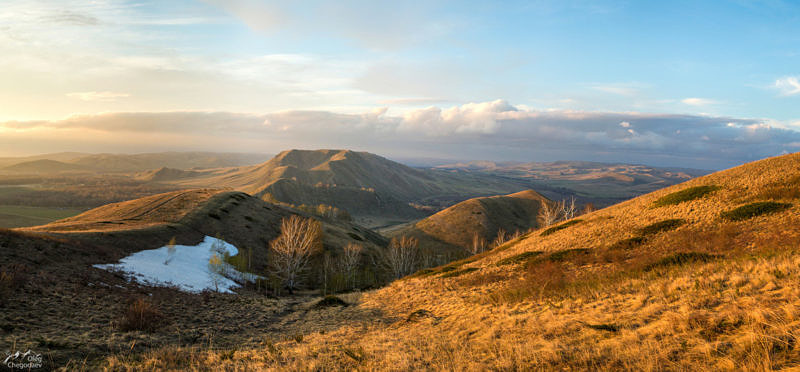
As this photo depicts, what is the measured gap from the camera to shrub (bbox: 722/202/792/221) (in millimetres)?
25734

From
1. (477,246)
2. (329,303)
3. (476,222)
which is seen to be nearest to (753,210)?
(329,303)

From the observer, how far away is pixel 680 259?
2089 centimetres

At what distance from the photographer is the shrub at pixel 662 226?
1167 inches

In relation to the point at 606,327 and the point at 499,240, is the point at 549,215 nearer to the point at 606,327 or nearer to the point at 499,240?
the point at 499,240

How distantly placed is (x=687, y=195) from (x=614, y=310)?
3302 cm

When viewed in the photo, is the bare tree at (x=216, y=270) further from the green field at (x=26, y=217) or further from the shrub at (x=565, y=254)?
the green field at (x=26, y=217)

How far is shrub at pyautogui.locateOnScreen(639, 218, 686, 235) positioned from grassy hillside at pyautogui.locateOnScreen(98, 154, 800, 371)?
80 mm

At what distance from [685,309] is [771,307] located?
236cm

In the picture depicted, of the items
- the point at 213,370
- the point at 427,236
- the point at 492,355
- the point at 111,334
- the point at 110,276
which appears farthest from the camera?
the point at 427,236

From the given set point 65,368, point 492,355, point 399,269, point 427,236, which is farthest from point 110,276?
point 427,236

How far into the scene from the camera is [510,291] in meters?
23.3

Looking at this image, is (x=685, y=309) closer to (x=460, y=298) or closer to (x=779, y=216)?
(x=460, y=298)

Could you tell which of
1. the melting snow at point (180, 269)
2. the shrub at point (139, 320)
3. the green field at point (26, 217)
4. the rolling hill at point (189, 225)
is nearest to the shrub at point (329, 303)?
the shrub at point (139, 320)

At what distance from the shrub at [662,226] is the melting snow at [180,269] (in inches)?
2018
